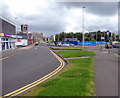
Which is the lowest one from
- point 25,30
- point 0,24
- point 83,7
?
point 0,24

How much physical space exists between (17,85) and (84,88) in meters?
3.58

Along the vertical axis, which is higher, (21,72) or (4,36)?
(4,36)

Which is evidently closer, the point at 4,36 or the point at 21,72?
the point at 21,72

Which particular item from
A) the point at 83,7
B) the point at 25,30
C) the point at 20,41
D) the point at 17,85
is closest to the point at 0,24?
the point at 20,41

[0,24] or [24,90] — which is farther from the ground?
[0,24]

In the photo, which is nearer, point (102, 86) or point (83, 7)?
point (102, 86)

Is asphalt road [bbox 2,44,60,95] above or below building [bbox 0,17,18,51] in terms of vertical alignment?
below

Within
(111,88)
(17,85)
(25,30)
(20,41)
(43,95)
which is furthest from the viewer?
(25,30)

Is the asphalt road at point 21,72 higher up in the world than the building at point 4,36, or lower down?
lower down

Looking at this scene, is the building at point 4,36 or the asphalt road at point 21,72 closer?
the asphalt road at point 21,72

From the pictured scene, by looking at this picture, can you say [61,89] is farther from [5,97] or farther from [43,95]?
[5,97]

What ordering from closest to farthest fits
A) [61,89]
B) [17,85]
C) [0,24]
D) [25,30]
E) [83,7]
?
1. [61,89]
2. [17,85]
3. [83,7]
4. [0,24]
5. [25,30]

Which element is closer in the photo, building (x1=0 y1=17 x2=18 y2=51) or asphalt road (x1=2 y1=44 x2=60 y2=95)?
asphalt road (x1=2 y1=44 x2=60 y2=95)

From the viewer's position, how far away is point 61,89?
200 inches
